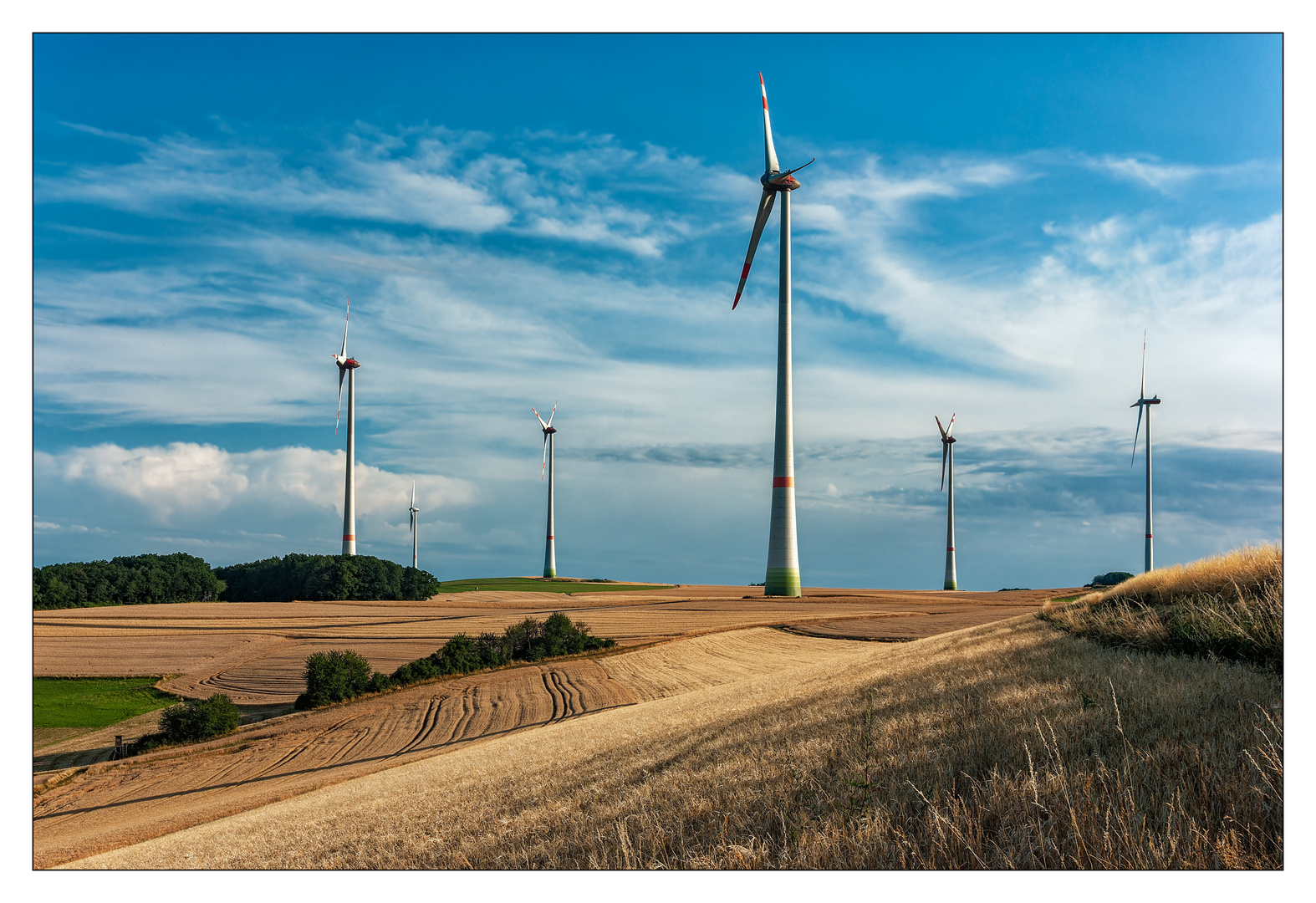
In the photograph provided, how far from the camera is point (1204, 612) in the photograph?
16.2m

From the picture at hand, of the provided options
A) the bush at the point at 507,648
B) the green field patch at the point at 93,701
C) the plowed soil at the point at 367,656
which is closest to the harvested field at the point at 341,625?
the plowed soil at the point at 367,656

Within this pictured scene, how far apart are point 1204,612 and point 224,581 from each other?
129374mm

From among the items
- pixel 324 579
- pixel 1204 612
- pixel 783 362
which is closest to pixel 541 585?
pixel 324 579

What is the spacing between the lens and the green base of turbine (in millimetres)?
84688

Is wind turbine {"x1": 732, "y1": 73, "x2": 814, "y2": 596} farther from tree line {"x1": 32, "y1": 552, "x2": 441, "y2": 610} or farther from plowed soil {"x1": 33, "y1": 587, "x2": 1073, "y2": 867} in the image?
tree line {"x1": 32, "y1": 552, "x2": 441, "y2": 610}

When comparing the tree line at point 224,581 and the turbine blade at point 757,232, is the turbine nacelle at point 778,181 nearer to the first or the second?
the turbine blade at point 757,232

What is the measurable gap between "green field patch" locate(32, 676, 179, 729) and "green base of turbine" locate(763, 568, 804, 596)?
57635 millimetres

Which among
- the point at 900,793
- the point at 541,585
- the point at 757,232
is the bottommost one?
the point at 541,585

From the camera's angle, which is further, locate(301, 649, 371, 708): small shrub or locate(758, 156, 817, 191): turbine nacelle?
locate(758, 156, 817, 191): turbine nacelle

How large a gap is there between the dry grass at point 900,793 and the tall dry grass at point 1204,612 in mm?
923

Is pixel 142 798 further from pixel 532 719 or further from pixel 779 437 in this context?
pixel 779 437

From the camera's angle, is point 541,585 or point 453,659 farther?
point 541,585

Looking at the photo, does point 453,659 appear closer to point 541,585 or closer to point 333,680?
point 333,680

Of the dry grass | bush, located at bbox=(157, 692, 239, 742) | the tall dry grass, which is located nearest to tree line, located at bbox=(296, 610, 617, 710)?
bush, located at bbox=(157, 692, 239, 742)
